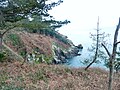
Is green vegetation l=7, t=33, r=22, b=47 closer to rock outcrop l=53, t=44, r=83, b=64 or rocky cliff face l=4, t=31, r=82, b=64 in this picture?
rocky cliff face l=4, t=31, r=82, b=64

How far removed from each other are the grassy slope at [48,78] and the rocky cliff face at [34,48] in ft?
17.3

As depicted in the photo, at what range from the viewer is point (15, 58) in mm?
22672

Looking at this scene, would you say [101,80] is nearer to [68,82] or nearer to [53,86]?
[68,82]

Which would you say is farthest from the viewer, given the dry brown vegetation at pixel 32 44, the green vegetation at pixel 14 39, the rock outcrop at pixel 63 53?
the rock outcrop at pixel 63 53

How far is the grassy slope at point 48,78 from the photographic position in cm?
1577

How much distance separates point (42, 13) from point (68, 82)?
14.6ft

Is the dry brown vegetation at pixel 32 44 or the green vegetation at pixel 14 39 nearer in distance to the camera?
the green vegetation at pixel 14 39

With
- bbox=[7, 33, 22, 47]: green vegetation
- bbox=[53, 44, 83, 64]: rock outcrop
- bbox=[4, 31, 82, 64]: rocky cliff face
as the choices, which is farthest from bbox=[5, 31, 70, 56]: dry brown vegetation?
bbox=[53, 44, 83, 64]: rock outcrop

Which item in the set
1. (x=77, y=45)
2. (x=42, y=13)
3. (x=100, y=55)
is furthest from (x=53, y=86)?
(x=77, y=45)

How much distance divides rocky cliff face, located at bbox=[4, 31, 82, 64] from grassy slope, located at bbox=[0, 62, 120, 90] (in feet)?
17.3

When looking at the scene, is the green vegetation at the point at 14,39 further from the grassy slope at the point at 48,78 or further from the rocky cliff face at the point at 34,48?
the grassy slope at the point at 48,78

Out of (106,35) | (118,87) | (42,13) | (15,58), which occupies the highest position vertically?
(42,13)

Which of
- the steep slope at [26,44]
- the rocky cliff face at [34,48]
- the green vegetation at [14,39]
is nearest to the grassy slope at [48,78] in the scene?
the rocky cliff face at [34,48]

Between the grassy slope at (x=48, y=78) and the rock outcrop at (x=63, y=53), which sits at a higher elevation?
the grassy slope at (x=48, y=78)
